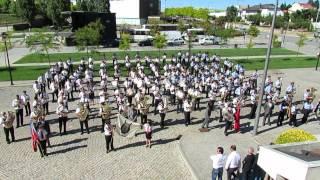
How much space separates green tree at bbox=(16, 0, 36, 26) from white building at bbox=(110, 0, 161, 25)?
984 inches

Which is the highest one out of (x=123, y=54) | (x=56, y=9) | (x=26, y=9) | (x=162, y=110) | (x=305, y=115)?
(x=56, y=9)

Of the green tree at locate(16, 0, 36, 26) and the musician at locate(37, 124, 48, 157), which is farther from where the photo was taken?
the green tree at locate(16, 0, 36, 26)

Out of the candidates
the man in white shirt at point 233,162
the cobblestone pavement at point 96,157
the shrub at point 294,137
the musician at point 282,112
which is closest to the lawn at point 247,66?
the cobblestone pavement at point 96,157

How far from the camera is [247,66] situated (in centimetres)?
3712

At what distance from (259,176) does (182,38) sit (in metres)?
47.3

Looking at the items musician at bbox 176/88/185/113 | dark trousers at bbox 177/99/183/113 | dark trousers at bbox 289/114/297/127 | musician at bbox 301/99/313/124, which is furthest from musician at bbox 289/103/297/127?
dark trousers at bbox 177/99/183/113

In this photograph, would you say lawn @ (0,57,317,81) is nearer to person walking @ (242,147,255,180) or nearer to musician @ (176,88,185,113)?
musician @ (176,88,185,113)

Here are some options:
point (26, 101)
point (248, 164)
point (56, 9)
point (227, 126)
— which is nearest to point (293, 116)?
point (227, 126)

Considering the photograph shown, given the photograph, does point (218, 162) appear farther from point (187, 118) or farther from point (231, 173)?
point (187, 118)

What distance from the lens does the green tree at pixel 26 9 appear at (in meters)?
72.2

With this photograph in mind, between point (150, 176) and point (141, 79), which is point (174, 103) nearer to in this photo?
point (141, 79)

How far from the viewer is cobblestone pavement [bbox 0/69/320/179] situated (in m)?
14.1

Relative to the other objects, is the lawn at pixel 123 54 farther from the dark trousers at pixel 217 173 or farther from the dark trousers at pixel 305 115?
the dark trousers at pixel 217 173

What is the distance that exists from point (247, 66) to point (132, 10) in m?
63.4
